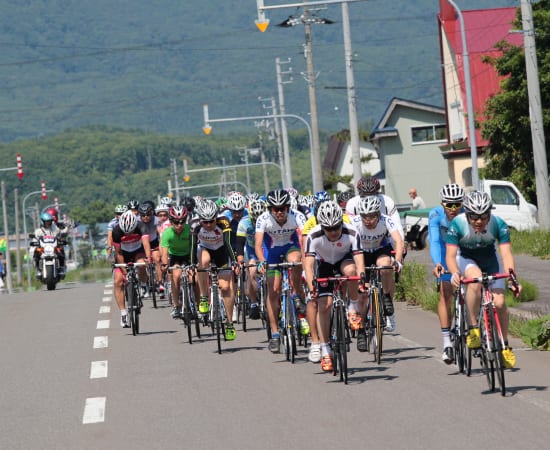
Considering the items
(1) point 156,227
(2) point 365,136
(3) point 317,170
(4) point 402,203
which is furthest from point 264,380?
Result: (2) point 365,136

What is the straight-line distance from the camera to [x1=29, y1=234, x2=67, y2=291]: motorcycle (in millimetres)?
31281

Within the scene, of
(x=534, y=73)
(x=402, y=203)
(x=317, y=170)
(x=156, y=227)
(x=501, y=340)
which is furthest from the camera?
(x=402, y=203)

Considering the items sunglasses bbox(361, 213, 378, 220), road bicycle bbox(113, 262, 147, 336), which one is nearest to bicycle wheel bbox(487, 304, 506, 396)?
sunglasses bbox(361, 213, 378, 220)

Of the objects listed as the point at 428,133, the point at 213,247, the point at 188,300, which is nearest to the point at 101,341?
the point at 188,300

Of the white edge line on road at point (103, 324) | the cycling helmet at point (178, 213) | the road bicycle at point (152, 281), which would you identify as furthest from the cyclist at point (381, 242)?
the road bicycle at point (152, 281)

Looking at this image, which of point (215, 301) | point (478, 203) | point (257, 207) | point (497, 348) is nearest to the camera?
point (497, 348)

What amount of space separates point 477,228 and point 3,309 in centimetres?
1599

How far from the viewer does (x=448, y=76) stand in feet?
199

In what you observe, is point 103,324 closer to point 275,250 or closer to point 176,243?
point 176,243

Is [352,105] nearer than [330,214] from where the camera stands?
No

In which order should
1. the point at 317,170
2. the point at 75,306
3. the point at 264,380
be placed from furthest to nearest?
the point at 317,170 < the point at 75,306 < the point at 264,380

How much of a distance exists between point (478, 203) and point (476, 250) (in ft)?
1.82

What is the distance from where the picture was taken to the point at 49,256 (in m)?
31.5

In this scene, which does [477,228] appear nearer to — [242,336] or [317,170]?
[242,336]
